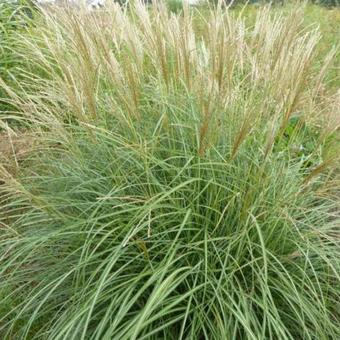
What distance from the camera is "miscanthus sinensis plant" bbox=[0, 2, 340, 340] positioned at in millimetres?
1937

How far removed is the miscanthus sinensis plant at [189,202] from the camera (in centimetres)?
194

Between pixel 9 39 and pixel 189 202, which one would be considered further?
pixel 9 39

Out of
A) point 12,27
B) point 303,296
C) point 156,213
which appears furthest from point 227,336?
point 12,27

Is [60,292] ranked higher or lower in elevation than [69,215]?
lower

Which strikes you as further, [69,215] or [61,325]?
[69,215]

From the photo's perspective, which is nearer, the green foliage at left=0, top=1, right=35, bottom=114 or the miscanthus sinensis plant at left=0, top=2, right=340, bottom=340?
the miscanthus sinensis plant at left=0, top=2, right=340, bottom=340

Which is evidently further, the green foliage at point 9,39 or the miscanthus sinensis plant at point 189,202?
the green foliage at point 9,39

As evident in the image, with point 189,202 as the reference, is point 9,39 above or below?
below

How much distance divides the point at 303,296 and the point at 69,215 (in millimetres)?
1038

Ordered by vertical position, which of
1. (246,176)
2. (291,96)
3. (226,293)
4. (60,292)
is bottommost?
(60,292)

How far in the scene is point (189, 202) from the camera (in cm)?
216

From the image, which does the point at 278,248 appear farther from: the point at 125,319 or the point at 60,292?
the point at 60,292

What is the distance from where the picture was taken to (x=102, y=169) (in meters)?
2.40

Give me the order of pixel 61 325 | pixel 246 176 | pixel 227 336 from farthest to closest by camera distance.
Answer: pixel 246 176
pixel 61 325
pixel 227 336
